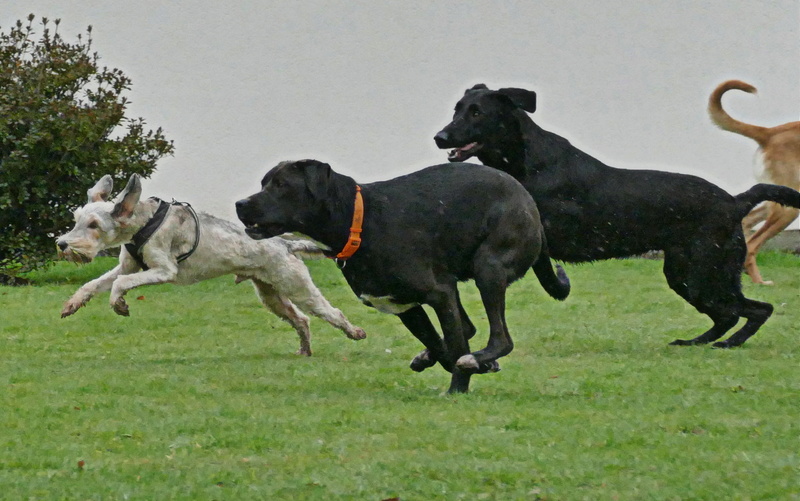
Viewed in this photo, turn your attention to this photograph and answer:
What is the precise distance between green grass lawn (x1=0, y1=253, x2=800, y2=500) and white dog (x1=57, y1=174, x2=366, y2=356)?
1.60ft

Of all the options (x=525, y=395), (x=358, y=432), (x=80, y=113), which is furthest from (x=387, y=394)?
(x=80, y=113)

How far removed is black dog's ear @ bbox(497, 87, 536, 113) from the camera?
8930 mm

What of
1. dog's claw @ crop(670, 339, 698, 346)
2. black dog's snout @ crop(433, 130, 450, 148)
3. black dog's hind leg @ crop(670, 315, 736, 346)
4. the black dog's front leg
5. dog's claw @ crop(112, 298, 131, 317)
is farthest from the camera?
dog's claw @ crop(670, 339, 698, 346)

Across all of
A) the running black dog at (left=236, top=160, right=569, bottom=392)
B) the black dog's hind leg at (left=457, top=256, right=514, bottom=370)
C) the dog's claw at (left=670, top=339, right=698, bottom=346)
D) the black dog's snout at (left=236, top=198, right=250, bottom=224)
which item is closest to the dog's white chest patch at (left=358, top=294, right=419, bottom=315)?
the running black dog at (left=236, top=160, right=569, bottom=392)

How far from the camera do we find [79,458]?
5305mm

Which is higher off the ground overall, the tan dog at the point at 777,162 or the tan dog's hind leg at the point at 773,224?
the tan dog at the point at 777,162

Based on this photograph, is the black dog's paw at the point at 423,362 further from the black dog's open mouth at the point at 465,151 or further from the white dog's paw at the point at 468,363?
the black dog's open mouth at the point at 465,151

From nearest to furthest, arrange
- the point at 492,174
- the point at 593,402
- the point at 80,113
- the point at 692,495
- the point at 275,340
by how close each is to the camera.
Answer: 1. the point at 692,495
2. the point at 593,402
3. the point at 492,174
4. the point at 275,340
5. the point at 80,113

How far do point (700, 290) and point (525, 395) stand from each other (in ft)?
8.82

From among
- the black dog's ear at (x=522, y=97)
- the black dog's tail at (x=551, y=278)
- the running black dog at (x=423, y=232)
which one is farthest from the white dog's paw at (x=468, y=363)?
the black dog's ear at (x=522, y=97)

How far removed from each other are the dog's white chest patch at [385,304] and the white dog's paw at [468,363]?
1.40ft

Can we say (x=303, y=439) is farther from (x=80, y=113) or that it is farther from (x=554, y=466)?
(x=80, y=113)

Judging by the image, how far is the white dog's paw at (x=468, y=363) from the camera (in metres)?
6.72

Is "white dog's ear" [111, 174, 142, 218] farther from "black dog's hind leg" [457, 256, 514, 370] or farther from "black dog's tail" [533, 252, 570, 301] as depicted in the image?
"black dog's hind leg" [457, 256, 514, 370]
